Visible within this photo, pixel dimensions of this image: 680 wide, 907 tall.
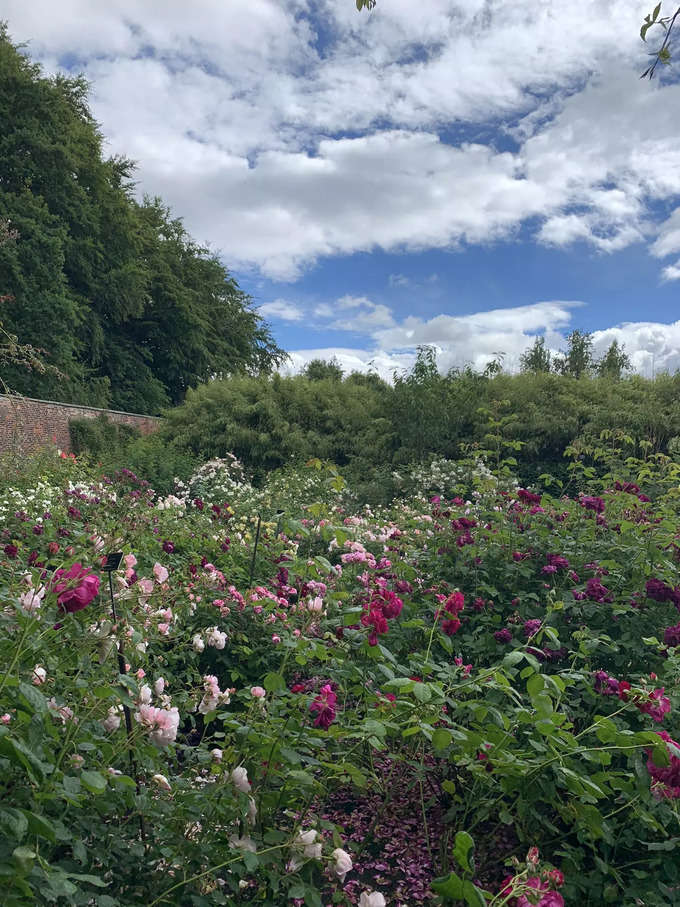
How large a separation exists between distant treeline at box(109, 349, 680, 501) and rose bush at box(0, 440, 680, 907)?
21.2ft

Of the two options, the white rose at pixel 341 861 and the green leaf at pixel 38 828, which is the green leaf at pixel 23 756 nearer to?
the green leaf at pixel 38 828

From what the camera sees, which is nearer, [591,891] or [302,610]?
[591,891]

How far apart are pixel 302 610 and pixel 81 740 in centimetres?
88

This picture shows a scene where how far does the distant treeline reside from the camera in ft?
33.3

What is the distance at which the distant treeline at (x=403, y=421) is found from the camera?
1014 centimetres

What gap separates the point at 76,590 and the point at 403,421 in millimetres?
9976

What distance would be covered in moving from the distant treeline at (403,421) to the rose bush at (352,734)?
6.46 metres

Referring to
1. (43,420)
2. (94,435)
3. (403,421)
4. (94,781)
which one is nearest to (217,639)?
(94,781)

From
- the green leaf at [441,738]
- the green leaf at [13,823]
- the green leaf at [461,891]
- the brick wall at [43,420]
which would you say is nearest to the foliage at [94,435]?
the brick wall at [43,420]

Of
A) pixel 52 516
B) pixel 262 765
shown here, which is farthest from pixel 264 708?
pixel 52 516

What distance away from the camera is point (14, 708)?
4.75ft

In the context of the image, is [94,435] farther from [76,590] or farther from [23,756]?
[23,756]

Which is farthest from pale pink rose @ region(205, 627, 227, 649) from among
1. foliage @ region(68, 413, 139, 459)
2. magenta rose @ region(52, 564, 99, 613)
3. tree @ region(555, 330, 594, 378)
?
tree @ region(555, 330, 594, 378)

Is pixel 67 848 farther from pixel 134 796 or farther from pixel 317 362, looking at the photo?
pixel 317 362
